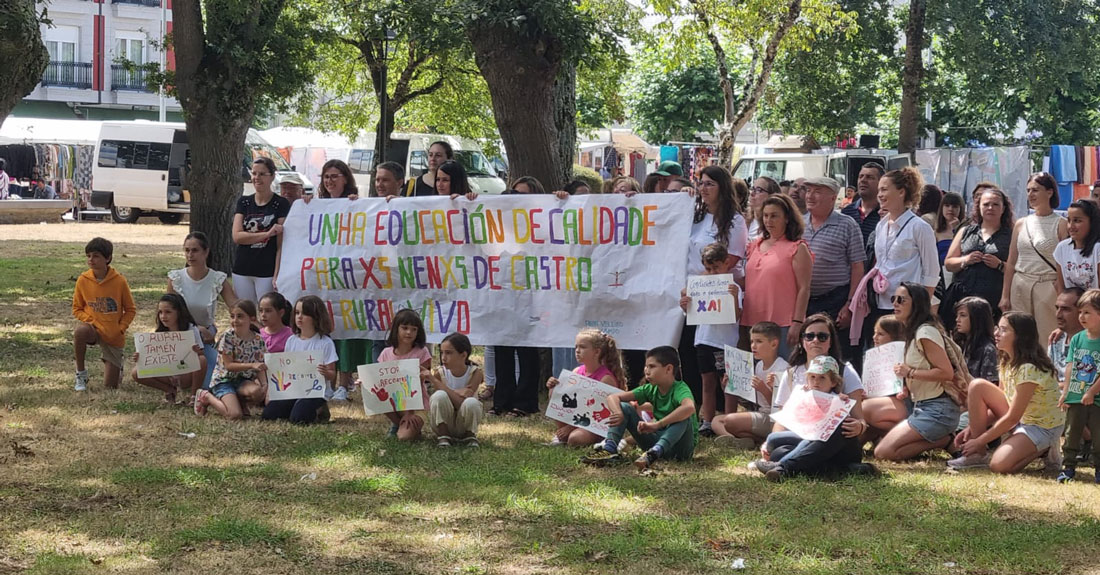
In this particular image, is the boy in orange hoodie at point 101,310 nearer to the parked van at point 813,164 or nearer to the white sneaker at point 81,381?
the white sneaker at point 81,381

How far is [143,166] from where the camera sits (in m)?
33.2

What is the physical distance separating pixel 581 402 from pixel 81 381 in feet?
14.3

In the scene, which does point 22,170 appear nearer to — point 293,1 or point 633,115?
point 293,1

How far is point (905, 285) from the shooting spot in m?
7.68

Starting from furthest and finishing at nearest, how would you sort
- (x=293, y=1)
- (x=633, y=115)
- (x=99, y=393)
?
(x=633, y=115), (x=293, y=1), (x=99, y=393)

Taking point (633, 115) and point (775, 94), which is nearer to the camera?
point (775, 94)

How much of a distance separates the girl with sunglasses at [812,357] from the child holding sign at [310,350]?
117 inches

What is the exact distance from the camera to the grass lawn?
546 cm

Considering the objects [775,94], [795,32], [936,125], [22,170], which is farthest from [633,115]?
[795,32]

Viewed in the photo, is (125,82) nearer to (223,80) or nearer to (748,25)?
(748,25)

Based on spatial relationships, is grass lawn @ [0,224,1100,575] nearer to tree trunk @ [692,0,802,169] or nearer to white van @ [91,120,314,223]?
tree trunk @ [692,0,802,169]

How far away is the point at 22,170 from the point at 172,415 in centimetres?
3055

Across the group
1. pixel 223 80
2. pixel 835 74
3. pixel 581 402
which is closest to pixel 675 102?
pixel 835 74

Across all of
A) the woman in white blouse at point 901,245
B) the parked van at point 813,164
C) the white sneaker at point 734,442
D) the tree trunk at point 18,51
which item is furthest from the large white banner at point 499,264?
the parked van at point 813,164
